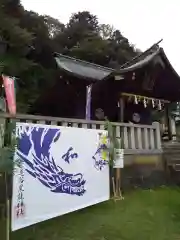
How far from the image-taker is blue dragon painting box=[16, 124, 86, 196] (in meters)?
3.96

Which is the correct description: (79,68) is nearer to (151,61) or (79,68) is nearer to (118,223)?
(151,61)

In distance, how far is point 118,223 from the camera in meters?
5.02

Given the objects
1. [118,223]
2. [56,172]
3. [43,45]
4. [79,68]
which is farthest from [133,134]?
[43,45]

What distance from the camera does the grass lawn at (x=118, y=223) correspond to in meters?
4.39

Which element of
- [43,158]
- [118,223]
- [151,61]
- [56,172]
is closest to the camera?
[43,158]

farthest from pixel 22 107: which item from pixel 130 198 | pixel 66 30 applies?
pixel 66 30

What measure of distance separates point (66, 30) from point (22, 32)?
996 cm

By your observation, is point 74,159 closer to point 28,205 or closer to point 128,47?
point 28,205

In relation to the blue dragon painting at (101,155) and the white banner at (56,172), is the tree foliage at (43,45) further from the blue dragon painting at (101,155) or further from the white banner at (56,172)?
the white banner at (56,172)

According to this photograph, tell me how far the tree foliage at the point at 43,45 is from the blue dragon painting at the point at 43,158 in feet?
37.7

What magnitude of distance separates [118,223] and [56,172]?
141cm

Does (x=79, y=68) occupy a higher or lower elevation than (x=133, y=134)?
higher

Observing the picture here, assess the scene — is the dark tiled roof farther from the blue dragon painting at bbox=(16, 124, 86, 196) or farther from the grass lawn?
the blue dragon painting at bbox=(16, 124, 86, 196)

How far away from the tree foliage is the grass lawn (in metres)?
11.2
